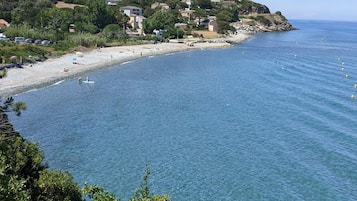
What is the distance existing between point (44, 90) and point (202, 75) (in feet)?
95.3

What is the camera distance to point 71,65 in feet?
215

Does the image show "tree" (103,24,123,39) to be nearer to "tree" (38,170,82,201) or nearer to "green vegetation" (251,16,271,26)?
"tree" (38,170,82,201)

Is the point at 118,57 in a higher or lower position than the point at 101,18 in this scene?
lower

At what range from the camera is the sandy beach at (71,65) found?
5031cm

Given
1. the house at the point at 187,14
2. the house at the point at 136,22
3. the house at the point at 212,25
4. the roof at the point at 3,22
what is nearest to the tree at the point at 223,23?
the house at the point at 212,25

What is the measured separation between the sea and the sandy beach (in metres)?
2.47

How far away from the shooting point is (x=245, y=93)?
55.5m

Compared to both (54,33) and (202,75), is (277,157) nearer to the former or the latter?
(202,75)

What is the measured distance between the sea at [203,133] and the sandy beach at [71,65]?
2.47m

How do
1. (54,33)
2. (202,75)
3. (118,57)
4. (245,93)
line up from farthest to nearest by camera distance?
(54,33) < (118,57) < (202,75) < (245,93)

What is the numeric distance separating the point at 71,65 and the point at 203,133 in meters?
35.9

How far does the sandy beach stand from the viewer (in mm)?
50312

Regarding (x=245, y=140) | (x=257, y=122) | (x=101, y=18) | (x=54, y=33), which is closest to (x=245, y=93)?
(x=257, y=122)

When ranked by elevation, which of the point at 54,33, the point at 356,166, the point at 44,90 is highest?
the point at 54,33
